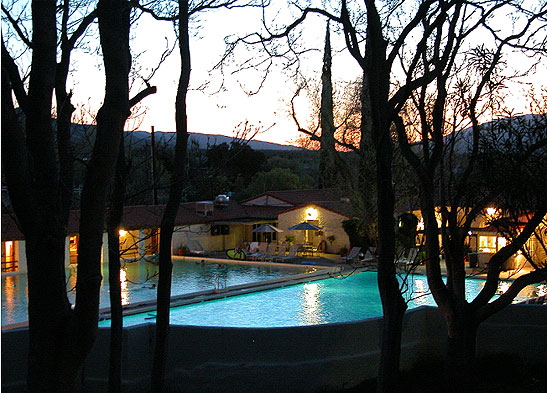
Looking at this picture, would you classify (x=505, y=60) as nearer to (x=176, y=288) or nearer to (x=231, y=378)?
(x=231, y=378)

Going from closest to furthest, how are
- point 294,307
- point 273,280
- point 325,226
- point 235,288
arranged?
point 294,307 < point 235,288 < point 273,280 < point 325,226

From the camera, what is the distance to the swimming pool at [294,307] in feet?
44.8

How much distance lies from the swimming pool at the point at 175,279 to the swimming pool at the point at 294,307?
3.91ft

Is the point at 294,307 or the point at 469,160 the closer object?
the point at 469,160

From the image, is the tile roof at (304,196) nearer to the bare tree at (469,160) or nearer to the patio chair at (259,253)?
the patio chair at (259,253)

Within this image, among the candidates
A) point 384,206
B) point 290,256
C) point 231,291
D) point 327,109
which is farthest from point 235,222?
point 384,206

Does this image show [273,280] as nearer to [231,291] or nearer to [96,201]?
[231,291]

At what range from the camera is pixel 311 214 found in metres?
25.6

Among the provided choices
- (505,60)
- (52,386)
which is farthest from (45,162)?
(505,60)

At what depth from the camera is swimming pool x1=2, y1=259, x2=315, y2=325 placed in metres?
14.8

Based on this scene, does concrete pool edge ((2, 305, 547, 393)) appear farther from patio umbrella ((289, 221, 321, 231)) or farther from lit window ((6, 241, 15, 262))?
patio umbrella ((289, 221, 321, 231))

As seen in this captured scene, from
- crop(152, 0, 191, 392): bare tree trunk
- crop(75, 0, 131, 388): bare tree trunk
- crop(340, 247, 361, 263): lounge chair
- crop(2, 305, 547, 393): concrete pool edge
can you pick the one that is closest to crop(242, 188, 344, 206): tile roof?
crop(340, 247, 361, 263): lounge chair

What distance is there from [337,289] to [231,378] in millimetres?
10487

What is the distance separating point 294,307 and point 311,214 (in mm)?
10666
